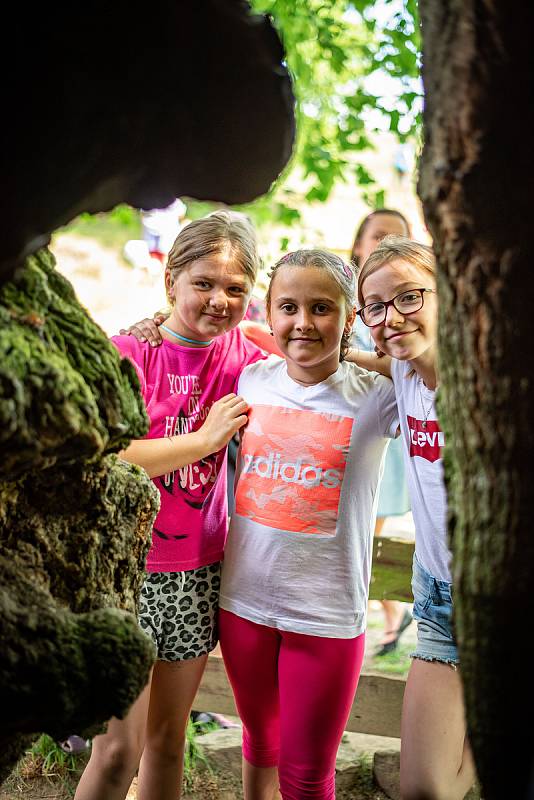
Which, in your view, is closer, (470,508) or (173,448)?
(470,508)

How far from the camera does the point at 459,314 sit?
104 centimetres

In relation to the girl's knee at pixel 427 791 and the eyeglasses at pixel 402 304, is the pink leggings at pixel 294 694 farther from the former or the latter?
the eyeglasses at pixel 402 304

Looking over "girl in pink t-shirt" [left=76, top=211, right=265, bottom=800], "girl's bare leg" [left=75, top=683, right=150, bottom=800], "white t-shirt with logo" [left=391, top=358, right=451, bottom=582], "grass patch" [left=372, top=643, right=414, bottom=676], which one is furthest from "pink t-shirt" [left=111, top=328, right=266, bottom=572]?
"grass patch" [left=372, top=643, right=414, bottom=676]

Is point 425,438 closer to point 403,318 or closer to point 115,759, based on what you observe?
point 403,318

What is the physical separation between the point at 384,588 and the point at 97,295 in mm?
12179

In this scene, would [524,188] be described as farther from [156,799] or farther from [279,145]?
[156,799]

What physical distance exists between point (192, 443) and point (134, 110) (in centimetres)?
145

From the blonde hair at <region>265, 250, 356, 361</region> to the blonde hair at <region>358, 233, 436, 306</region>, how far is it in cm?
6

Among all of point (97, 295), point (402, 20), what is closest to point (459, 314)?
point (402, 20)

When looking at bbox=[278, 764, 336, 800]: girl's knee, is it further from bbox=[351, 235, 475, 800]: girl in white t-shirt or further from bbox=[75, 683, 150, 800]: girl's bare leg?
bbox=[75, 683, 150, 800]: girl's bare leg

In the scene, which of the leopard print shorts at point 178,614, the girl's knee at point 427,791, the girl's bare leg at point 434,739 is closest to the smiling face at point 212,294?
the leopard print shorts at point 178,614

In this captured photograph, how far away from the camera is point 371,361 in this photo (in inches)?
113

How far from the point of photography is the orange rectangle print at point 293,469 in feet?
8.55

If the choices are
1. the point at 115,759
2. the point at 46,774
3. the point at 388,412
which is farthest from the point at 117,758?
the point at 388,412
